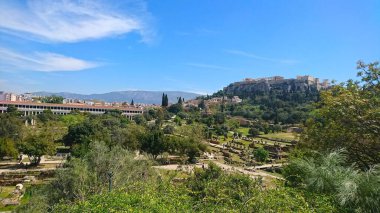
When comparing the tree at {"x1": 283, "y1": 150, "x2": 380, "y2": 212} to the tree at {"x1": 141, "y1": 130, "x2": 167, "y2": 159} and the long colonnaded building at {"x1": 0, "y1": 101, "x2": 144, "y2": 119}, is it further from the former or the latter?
the long colonnaded building at {"x1": 0, "y1": 101, "x2": 144, "y2": 119}

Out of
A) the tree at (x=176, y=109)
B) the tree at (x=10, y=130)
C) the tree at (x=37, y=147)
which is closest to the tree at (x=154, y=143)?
the tree at (x=37, y=147)

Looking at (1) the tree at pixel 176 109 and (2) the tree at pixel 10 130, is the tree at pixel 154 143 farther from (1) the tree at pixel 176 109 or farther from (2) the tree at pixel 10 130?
(1) the tree at pixel 176 109

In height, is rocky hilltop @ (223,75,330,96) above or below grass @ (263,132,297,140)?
above

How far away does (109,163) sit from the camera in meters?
20.3

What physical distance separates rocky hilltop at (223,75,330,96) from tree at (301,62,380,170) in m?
130

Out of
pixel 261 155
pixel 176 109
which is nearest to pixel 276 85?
pixel 176 109

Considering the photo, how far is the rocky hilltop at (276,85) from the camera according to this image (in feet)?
481

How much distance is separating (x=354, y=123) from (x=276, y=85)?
154m

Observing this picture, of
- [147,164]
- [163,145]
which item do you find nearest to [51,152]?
[163,145]

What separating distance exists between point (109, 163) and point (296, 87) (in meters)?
142

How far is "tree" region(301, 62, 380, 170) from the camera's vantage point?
39.6 ft

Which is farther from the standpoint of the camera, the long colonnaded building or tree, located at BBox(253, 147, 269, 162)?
the long colonnaded building

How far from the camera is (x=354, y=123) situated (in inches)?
489

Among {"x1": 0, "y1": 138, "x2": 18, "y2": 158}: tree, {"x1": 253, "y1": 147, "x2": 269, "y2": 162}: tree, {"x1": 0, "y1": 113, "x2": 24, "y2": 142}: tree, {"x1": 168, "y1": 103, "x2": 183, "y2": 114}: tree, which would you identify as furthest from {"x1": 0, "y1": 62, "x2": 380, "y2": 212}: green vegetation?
{"x1": 168, "y1": 103, "x2": 183, "y2": 114}: tree
